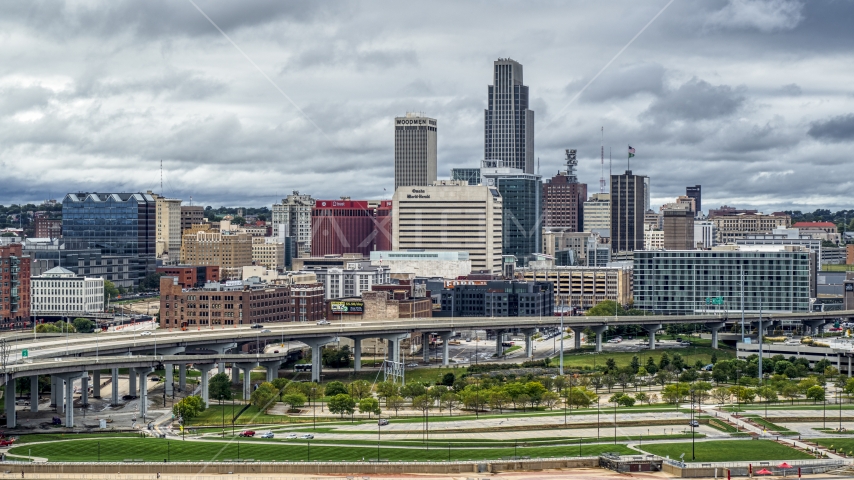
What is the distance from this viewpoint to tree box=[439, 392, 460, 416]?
425 feet

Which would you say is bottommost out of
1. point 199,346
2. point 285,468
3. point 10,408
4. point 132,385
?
point 285,468

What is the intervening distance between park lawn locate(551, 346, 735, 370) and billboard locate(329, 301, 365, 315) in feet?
98.6

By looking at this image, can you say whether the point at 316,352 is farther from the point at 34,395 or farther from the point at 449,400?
the point at 34,395

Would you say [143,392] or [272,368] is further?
[272,368]

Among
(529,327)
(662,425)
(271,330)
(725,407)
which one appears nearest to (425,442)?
(662,425)

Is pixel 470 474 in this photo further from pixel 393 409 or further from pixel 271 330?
pixel 271 330

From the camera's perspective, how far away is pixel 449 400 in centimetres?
12950

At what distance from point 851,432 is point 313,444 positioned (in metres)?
43.7

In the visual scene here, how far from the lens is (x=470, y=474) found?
99.2 m

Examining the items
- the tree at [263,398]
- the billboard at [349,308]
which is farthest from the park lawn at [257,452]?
the billboard at [349,308]

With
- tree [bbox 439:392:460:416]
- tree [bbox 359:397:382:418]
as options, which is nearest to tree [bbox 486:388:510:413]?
tree [bbox 439:392:460:416]

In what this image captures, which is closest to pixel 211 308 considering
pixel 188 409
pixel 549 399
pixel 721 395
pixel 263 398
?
pixel 263 398

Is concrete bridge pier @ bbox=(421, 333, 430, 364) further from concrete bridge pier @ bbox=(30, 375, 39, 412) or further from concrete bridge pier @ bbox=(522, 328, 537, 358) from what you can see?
concrete bridge pier @ bbox=(30, 375, 39, 412)

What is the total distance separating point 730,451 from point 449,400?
104 ft
